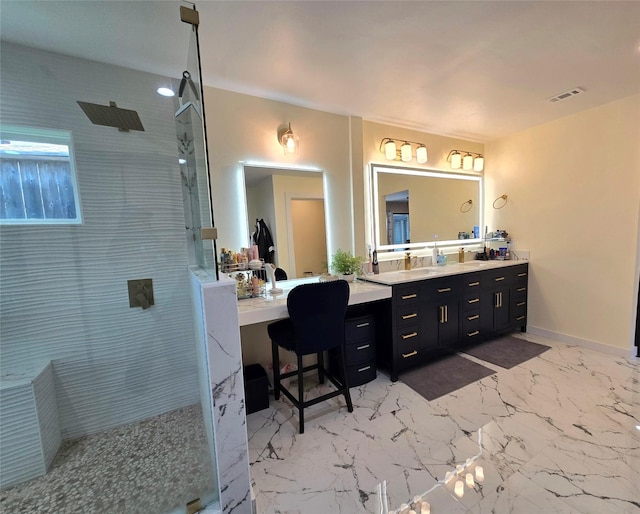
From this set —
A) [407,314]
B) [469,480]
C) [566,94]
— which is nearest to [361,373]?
[407,314]

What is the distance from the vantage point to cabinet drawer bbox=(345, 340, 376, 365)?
90.1 inches

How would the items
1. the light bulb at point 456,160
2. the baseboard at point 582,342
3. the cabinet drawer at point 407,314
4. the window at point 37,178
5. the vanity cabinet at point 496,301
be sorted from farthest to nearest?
the light bulb at point 456,160 < the vanity cabinet at point 496,301 < the baseboard at point 582,342 < the cabinet drawer at point 407,314 < the window at point 37,178

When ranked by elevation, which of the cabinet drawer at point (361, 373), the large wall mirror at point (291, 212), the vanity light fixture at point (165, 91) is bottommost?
the cabinet drawer at point (361, 373)

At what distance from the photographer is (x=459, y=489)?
1379mm

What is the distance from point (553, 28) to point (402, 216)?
1824 mm

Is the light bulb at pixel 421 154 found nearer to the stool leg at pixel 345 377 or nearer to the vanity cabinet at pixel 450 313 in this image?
the vanity cabinet at pixel 450 313

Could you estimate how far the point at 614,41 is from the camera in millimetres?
1700

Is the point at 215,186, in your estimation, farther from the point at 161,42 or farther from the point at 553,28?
the point at 553,28

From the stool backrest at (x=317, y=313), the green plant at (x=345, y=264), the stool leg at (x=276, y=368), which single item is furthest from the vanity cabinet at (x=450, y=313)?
the stool leg at (x=276, y=368)

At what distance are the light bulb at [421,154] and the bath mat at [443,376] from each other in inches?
87.9

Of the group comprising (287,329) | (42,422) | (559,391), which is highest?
(287,329)

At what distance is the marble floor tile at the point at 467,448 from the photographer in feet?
4.37

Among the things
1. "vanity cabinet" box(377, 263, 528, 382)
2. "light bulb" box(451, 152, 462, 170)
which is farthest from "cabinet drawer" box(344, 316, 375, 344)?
"light bulb" box(451, 152, 462, 170)

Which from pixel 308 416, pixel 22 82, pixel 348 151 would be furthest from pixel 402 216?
pixel 22 82
